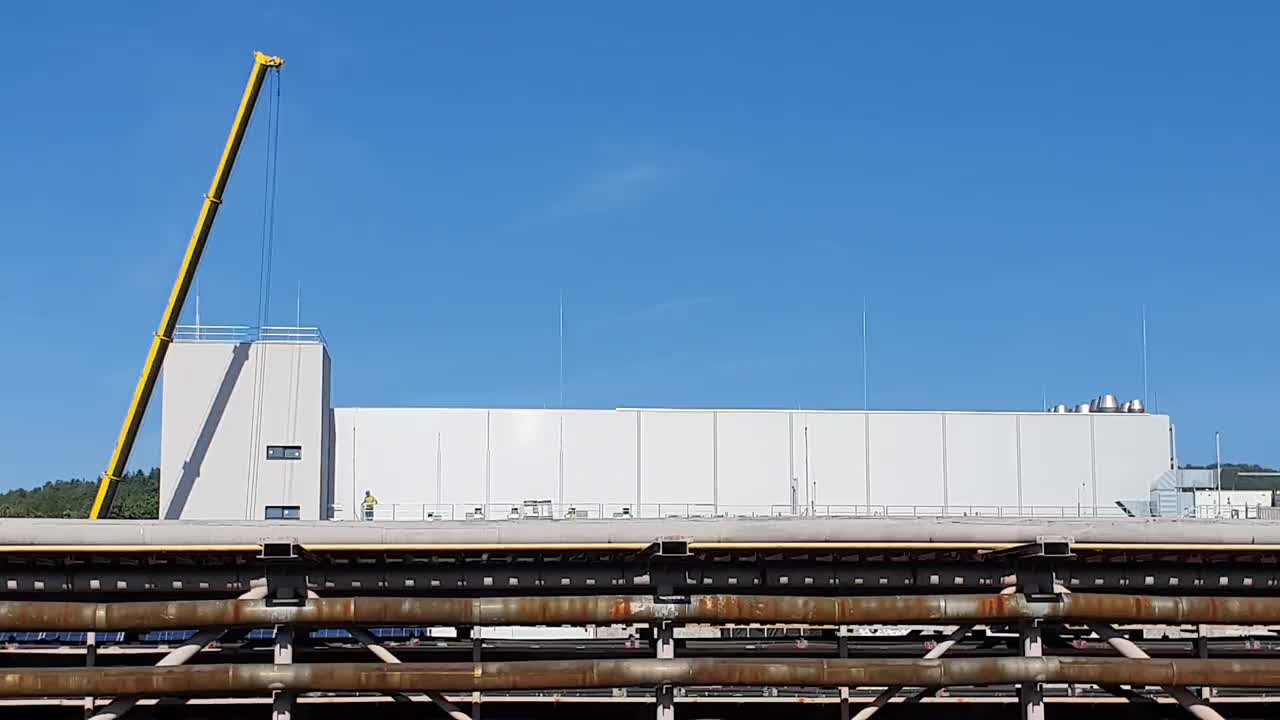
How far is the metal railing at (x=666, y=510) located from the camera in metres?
45.6

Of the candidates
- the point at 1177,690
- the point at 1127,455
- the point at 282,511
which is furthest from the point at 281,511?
the point at 1127,455

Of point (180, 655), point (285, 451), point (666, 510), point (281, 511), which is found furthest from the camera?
point (666, 510)

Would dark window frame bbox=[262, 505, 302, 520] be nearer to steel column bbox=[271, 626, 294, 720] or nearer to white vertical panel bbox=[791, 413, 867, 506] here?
steel column bbox=[271, 626, 294, 720]

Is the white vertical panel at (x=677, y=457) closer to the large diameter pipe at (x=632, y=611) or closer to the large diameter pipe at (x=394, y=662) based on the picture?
the large diameter pipe at (x=632, y=611)

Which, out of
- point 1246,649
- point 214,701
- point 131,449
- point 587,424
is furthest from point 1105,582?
point 131,449

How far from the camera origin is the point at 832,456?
4819cm

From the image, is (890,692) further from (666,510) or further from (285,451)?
(285,451)

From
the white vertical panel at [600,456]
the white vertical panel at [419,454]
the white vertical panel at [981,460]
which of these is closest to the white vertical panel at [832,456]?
the white vertical panel at [981,460]

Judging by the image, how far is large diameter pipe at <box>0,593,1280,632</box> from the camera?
85.0 feet

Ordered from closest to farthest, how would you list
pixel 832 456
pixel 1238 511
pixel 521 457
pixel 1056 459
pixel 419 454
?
pixel 1238 511 → pixel 419 454 → pixel 521 457 → pixel 832 456 → pixel 1056 459

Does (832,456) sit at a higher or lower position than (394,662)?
higher

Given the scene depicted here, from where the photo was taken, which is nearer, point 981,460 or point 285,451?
point 285,451

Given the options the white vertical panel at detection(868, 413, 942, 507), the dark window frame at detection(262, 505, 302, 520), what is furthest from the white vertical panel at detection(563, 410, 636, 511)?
the dark window frame at detection(262, 505, 302, 520)

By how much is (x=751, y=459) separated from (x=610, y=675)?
22.4 metres
